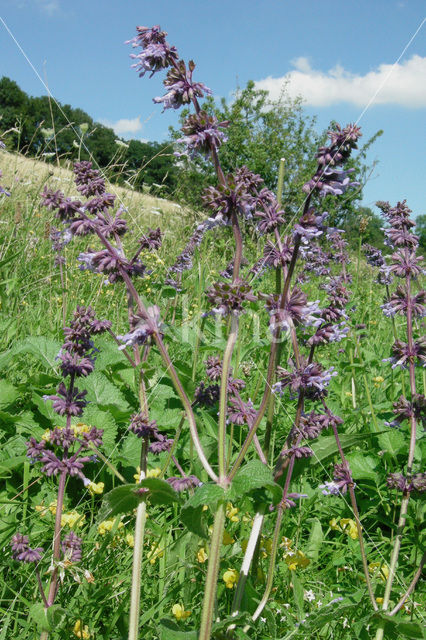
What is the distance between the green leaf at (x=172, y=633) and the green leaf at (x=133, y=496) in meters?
0.29

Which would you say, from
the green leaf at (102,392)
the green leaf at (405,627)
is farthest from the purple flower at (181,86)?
the green leaf at (102,392)

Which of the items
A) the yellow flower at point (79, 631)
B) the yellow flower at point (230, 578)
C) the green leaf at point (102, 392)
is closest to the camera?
the yellow flower at point (79, 631)

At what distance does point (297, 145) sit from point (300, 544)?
15.5m

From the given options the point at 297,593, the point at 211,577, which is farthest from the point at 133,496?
the point at 297,593

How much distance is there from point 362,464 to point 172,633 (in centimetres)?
143

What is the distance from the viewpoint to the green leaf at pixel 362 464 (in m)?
2.43

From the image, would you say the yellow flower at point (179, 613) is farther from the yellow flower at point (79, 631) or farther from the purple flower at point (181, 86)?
the purple flower at point (181, 86)

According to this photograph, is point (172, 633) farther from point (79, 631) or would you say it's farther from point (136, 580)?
Result: point (79, 631)

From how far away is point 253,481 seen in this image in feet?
3.96

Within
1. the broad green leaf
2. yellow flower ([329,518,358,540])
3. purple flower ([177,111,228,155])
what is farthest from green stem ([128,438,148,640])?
yellow flower ([329,518,358,540])

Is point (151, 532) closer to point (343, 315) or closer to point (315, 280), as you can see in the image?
point (343, 315)

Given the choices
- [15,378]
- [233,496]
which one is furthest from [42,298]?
[233,496]

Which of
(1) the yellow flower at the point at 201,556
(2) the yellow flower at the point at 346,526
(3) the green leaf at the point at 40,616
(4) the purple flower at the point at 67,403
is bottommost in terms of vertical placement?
(3) the green leaf at the point at 40,616

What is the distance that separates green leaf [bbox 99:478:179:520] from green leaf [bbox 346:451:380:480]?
1.31 metres
